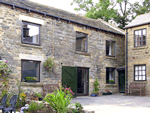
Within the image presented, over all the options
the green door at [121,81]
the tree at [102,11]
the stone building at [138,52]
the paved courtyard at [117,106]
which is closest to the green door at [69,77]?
the paved courtyard at [117,106]

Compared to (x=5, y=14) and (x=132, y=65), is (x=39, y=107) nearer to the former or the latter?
(x=5, y=14)

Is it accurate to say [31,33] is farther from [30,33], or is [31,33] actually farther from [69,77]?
[69,77]

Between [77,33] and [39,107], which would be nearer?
[39,107]

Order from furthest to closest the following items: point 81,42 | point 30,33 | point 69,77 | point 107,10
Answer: point 107,10 < point 81,42 < point 69,77 < point 30,33

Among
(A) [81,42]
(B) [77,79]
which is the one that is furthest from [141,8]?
(B) [77,79]

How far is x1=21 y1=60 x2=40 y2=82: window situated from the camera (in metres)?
11.4

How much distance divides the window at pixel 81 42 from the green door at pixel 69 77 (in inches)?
66.7

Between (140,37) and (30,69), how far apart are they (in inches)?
340

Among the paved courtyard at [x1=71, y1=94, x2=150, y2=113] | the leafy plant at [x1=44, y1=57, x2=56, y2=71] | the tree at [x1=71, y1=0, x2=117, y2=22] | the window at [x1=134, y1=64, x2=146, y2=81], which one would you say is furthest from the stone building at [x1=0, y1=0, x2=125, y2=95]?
the tree at [x1=71, y1=0, x2=117, y2=22]

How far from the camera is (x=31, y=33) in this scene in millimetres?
11914

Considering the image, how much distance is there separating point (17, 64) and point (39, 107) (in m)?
4.66

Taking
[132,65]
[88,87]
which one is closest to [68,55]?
[88,87]

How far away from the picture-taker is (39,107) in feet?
22.7

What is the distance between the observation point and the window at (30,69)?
11.4 m
